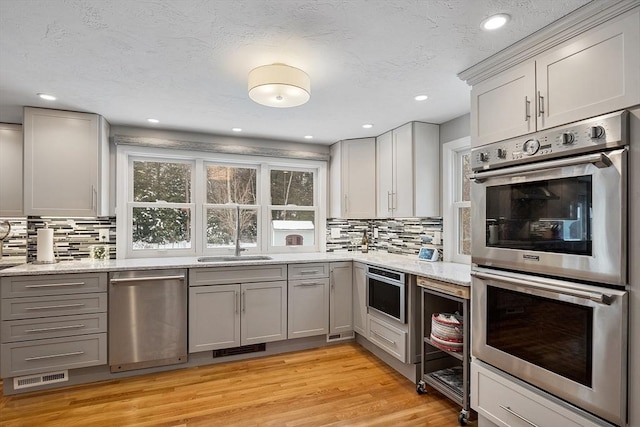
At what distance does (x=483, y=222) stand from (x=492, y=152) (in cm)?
43

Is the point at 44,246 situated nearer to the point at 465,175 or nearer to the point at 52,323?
the point at 52,323

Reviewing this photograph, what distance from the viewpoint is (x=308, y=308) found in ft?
11.8

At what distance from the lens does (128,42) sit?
1.93m

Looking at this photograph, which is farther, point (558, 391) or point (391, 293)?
point (391, 293)

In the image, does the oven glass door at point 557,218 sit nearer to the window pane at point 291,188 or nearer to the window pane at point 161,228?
the window pane at point 291,188

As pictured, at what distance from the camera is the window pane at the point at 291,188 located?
4.32 meters

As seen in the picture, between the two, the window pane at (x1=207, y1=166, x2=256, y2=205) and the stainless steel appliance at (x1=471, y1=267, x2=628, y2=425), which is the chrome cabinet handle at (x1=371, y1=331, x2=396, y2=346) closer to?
the stainless steel appliance at (x1=471, y1=267, x2=628, y2=425)

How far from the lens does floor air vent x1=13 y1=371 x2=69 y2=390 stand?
2.70 m

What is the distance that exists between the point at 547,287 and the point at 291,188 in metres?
3.14

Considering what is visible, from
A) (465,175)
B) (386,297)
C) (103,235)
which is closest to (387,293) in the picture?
(386,297)

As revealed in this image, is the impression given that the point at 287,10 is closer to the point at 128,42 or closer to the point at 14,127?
the point at 128,42

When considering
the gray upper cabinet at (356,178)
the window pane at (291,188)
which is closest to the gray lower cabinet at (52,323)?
the window pane at (291,188)

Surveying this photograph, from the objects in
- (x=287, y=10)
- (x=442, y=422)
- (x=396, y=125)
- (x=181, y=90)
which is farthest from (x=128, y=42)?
(x=442, y=422)

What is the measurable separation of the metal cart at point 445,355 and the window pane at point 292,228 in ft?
6.43
